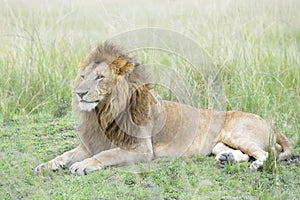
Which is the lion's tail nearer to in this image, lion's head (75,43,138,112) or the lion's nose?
lion's head (75,43,138,112)

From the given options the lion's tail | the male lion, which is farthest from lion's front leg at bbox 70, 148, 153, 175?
the lion's tail

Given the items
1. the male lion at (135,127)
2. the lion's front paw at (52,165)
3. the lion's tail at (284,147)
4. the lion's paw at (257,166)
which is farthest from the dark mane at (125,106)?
the lion's tail at (284,147)

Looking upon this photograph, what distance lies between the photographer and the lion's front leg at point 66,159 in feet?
14.7

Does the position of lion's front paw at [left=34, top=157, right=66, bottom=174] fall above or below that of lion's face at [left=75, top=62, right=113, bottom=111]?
below

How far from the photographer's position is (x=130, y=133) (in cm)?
462

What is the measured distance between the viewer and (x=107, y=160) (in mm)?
4453

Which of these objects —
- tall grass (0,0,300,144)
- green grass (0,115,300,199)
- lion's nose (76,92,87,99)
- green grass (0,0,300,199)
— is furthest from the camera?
tall grass (0,0,300,144)

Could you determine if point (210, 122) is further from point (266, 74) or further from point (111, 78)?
point (266, 74)

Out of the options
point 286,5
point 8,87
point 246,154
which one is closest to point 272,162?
point 246,154

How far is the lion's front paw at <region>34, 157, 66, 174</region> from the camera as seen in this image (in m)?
4.45

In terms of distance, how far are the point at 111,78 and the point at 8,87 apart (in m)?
2.35

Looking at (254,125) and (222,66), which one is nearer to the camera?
(254,125)

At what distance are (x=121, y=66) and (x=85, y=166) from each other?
76 cm

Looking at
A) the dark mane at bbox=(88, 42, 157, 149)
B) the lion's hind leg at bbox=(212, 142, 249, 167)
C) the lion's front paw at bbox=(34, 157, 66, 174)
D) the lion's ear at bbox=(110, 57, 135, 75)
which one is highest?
the lion's ear at bbox=(110, 57, 135, 75)
